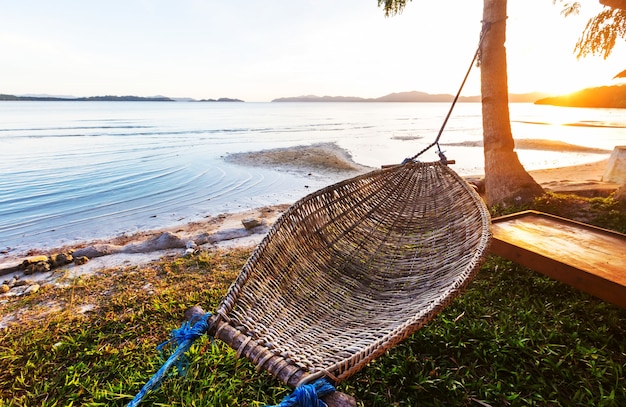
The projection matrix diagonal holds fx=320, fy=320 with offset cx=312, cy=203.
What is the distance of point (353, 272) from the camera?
2545mm

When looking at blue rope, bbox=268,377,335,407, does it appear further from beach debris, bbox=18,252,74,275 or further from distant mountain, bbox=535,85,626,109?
distant mountain, bbox=535,85,626,109

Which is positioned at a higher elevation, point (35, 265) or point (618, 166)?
point (618, 166)

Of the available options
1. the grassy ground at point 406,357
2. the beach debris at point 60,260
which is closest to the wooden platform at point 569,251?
the grassy ground at point 406,357

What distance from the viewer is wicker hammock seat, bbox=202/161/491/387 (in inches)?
55.4

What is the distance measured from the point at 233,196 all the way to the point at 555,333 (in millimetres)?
7300

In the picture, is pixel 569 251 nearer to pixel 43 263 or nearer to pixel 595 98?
pixel 43 263

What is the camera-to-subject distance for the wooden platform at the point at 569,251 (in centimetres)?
201

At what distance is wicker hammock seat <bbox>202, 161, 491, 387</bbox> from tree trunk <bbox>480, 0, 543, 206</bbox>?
1927 mm

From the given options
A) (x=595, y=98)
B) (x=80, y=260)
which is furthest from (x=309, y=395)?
(x=595, y=98)

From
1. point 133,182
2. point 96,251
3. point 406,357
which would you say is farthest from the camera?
point 133,182

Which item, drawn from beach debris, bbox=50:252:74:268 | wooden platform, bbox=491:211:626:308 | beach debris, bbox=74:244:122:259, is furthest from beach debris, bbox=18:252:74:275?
wooden platform, bbox=491:211:626:308

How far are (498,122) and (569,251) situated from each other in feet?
8.64

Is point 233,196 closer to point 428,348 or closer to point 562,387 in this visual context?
point 428,348

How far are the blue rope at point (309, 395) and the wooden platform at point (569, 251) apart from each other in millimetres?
1938
